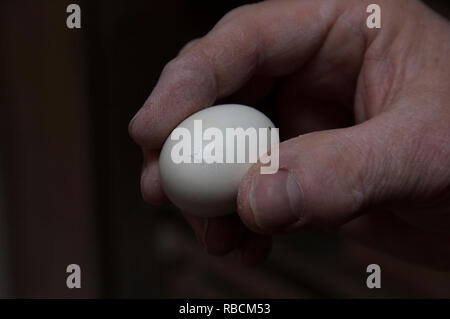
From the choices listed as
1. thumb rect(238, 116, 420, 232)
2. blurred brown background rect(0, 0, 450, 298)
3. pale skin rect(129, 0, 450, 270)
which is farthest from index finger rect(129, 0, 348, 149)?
blurred brown background rect(0, 0, 450, 298)

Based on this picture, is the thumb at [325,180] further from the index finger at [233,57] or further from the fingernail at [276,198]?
the index finger at [233,57]

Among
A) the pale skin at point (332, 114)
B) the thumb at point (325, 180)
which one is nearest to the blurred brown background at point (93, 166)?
the pale skin at point (332, 114)

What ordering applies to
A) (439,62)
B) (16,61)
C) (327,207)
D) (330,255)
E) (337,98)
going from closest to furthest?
(327,207)
(439,62)
(337,98)
(16,61)
(330,255)

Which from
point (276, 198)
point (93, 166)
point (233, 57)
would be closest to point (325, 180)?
point (276, 198)

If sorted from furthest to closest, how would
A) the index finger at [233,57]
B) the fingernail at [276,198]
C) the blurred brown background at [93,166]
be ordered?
the blurred brown background at [93,166]
the index finger at [233,57]
the fingernail at [276,198]

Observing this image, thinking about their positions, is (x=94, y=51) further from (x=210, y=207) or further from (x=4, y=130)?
(x=210, y=207)

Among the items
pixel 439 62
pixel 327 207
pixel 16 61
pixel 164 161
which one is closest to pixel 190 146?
pixel 164 161

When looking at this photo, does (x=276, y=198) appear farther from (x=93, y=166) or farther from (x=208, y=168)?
(x=93, y=166)

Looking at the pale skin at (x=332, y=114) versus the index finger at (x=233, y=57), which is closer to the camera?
the pale skin at (x=332, y=114)
